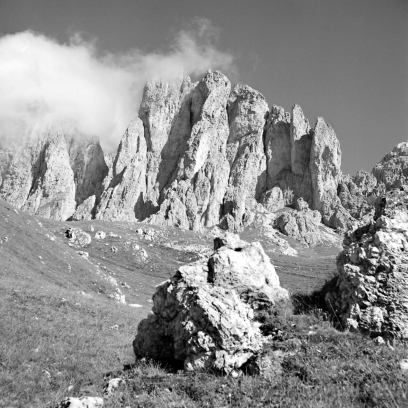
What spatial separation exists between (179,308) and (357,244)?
599 centimetres

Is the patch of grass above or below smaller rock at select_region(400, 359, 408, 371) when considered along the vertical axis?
below

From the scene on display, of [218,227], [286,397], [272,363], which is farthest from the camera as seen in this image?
[218,227]

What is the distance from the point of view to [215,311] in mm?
9469

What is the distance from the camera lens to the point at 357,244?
35.1 ft

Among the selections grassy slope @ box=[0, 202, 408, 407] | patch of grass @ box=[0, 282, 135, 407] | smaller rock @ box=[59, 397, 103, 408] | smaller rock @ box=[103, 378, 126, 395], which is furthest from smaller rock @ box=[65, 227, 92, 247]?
→ smaller rock @ box=[59, 397, 103, 408]

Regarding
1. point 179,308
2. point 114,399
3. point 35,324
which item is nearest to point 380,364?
point 179,308

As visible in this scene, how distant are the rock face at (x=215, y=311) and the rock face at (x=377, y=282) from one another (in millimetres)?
2291

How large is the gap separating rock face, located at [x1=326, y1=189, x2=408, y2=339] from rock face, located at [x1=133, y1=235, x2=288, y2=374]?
2291 millimetres

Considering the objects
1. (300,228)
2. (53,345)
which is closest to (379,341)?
(53,345)

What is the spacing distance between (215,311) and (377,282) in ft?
15.0

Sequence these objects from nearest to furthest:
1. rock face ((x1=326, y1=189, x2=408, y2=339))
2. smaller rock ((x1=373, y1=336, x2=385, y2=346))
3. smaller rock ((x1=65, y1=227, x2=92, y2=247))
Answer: smaller rock ((x1=373, y1=336, x2=385, y2=346)), rock face ((x1=326, y1=189, x2=408, y2=339)), smaller rock ((x1=65, y1=227, x2=92, y2=247))

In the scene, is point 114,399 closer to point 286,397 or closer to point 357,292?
point 286,397

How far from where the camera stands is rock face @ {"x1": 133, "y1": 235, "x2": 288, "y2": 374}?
8945mm

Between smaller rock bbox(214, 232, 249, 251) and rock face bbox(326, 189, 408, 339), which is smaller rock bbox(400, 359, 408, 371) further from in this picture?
smaller rock bbox(214, 232, 249, 251)
